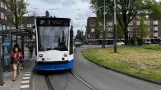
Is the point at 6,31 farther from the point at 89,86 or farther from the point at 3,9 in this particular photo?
the point at 3,9

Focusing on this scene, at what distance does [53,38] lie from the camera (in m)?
18.4

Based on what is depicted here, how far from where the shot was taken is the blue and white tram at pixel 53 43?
59.8ft

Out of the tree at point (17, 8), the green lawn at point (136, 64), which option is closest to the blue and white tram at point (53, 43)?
the green lawn at point (136, 64)

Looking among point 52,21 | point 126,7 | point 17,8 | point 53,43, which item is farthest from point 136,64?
point 126,7

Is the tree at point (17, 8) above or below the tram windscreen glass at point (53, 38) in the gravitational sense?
above

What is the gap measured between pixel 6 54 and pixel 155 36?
132226 mm

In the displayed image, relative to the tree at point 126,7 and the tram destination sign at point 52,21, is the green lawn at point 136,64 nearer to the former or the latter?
the tram destination sign at point 52,21

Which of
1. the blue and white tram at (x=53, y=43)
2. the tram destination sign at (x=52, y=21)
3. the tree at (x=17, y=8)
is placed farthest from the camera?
the tree at (x=17, y=8)

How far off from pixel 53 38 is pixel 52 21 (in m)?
1.10

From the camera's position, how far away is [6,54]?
20.8m

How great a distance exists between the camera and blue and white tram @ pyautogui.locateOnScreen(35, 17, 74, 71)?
1823 cm

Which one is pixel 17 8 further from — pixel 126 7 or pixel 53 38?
pixel 53 38

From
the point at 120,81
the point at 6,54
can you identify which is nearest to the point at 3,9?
the point at 6,54

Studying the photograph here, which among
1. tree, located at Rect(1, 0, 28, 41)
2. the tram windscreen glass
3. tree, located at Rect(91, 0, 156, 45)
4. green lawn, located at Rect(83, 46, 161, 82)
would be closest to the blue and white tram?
the tram windscreen glass
